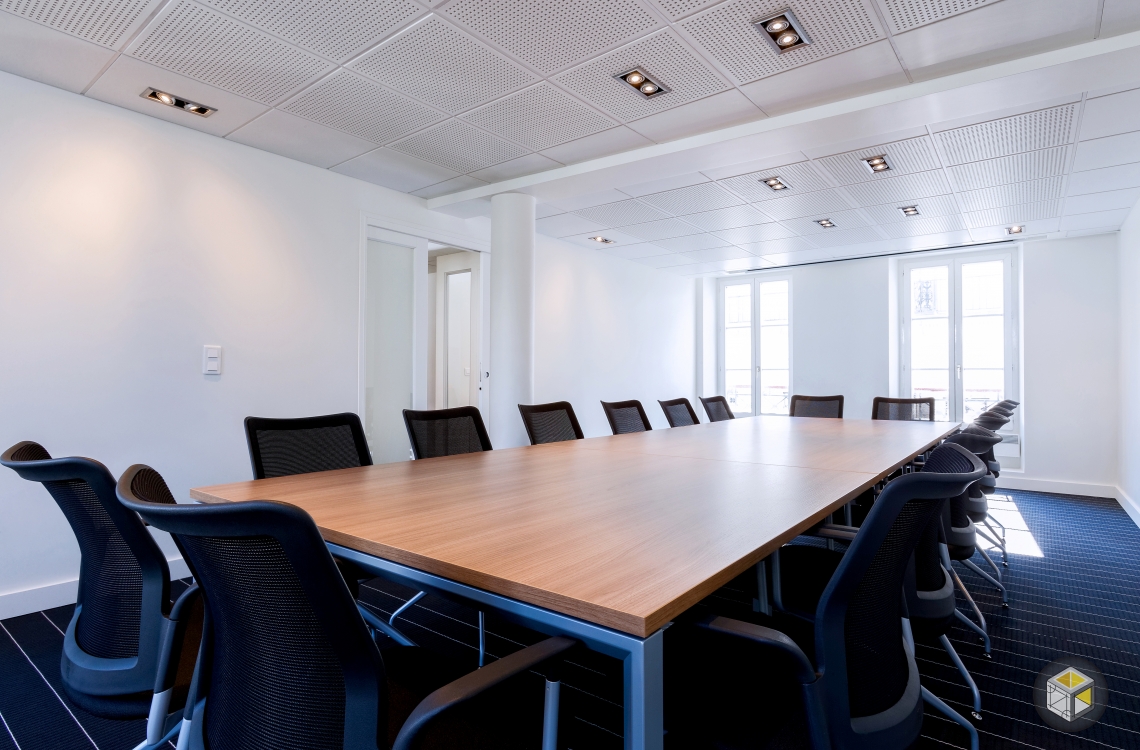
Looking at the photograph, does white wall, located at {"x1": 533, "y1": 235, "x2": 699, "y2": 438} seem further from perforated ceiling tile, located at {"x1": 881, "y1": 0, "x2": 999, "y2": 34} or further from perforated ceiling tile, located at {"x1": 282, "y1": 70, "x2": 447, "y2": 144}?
perforated ceiling tile, located at {"x1": 881, "y1": 0, "x2": 999, "y2": 34}

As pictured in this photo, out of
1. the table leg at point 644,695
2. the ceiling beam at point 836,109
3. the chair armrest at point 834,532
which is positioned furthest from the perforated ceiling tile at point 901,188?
the table leg at point 644,695

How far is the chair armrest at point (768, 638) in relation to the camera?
960 mm

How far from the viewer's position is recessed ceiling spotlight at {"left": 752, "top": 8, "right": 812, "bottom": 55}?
255 cm

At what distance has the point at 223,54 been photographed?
9.19ft

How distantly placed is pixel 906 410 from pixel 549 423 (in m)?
3.97

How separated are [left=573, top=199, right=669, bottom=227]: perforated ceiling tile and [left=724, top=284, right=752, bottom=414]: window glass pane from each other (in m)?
3.78

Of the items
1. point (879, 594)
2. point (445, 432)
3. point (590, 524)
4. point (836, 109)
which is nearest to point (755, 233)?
point (836, 109)

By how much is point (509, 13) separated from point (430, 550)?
92.0 inches

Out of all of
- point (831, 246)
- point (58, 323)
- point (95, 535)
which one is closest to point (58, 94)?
point (58, 323)

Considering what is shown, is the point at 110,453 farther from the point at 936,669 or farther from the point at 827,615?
the point at 936,669

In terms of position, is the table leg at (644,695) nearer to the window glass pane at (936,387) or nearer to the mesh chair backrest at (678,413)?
the mesh chair backrest at (678,413)

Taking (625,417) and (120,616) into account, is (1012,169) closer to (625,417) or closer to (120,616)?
(625,417)

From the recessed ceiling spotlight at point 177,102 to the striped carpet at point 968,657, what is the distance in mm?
2820

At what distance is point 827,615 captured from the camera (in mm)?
1057
